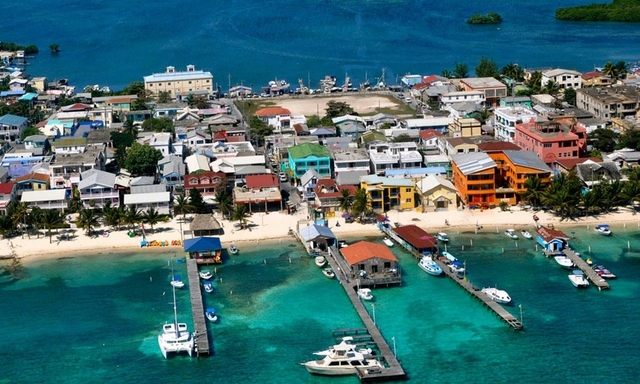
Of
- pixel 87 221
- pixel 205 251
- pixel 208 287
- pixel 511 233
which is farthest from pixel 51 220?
pixel 511 233

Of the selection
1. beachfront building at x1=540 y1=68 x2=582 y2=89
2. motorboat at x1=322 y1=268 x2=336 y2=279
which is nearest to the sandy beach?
motorboat at x1=322 y1=268 x2=336 y2=279

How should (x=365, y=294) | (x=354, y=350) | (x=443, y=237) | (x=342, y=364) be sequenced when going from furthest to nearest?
(x=443, y=237) → (x=365, y=294) → (x=354, y=350) → (x=342, y=364)

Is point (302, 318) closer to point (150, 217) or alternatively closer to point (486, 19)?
point (150, 217)

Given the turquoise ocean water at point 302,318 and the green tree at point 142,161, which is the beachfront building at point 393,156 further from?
→ the green tree at point 142,161

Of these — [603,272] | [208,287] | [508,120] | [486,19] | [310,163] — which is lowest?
[603,272]

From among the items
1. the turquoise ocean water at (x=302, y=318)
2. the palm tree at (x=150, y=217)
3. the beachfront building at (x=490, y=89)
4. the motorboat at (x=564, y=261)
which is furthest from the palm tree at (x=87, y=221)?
the beachfront building at (x=490, y=89)

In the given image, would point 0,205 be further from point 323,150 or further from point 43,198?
point 323,150
